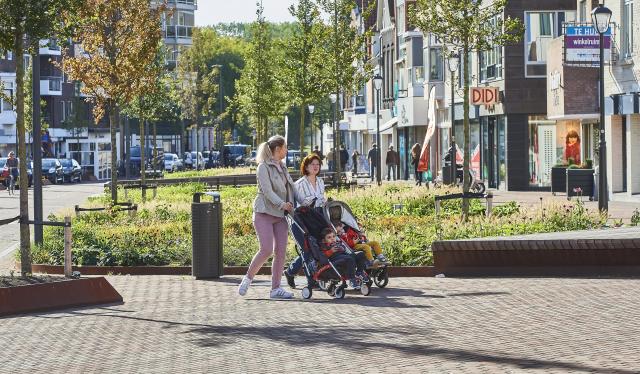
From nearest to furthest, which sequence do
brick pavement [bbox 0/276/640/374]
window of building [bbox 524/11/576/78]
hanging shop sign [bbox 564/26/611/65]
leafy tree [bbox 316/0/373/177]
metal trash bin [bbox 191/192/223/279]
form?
brick pavement [bbox 0/276/640/374]
metal trash bin [bbox 191/192/223/279]
hanging shop sign [bbox 564/26/611/65]
window of building [bbox 524/11/576/78]
leafy tree [bbox 316/0/373/177]

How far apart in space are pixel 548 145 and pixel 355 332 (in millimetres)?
42377

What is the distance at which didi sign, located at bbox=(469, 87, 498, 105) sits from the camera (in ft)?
184

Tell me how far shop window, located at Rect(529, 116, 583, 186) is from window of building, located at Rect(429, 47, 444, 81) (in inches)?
674

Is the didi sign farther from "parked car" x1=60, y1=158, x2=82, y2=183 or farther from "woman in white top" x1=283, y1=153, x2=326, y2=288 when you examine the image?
"parked car" x1=60, y1=158, x2=82, y2=183

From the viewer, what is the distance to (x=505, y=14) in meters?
55.0

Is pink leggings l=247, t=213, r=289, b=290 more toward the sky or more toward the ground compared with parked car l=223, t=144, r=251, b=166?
more toward the ground

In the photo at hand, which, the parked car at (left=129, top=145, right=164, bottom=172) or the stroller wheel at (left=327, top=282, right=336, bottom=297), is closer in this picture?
the stroller wheel at (left=327, top=282, right=336, bottom=297)

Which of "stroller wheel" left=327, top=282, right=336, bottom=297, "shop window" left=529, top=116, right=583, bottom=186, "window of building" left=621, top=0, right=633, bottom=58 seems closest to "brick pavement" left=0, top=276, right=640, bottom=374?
"stroller wheel" left=327, top=282, right=336, bottom=297

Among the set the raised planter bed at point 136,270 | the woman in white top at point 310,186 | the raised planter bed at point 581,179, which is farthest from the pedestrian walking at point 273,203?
the raised planter bed at point 581,179

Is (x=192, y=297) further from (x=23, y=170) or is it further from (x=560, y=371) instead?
(x=560, y=371)

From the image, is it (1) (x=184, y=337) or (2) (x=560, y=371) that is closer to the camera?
(2) (x=560, y=371)

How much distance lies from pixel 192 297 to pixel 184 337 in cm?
393

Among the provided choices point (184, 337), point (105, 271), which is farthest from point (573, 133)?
point (184, 337)

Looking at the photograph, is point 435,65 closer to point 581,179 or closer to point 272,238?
point 581,179
